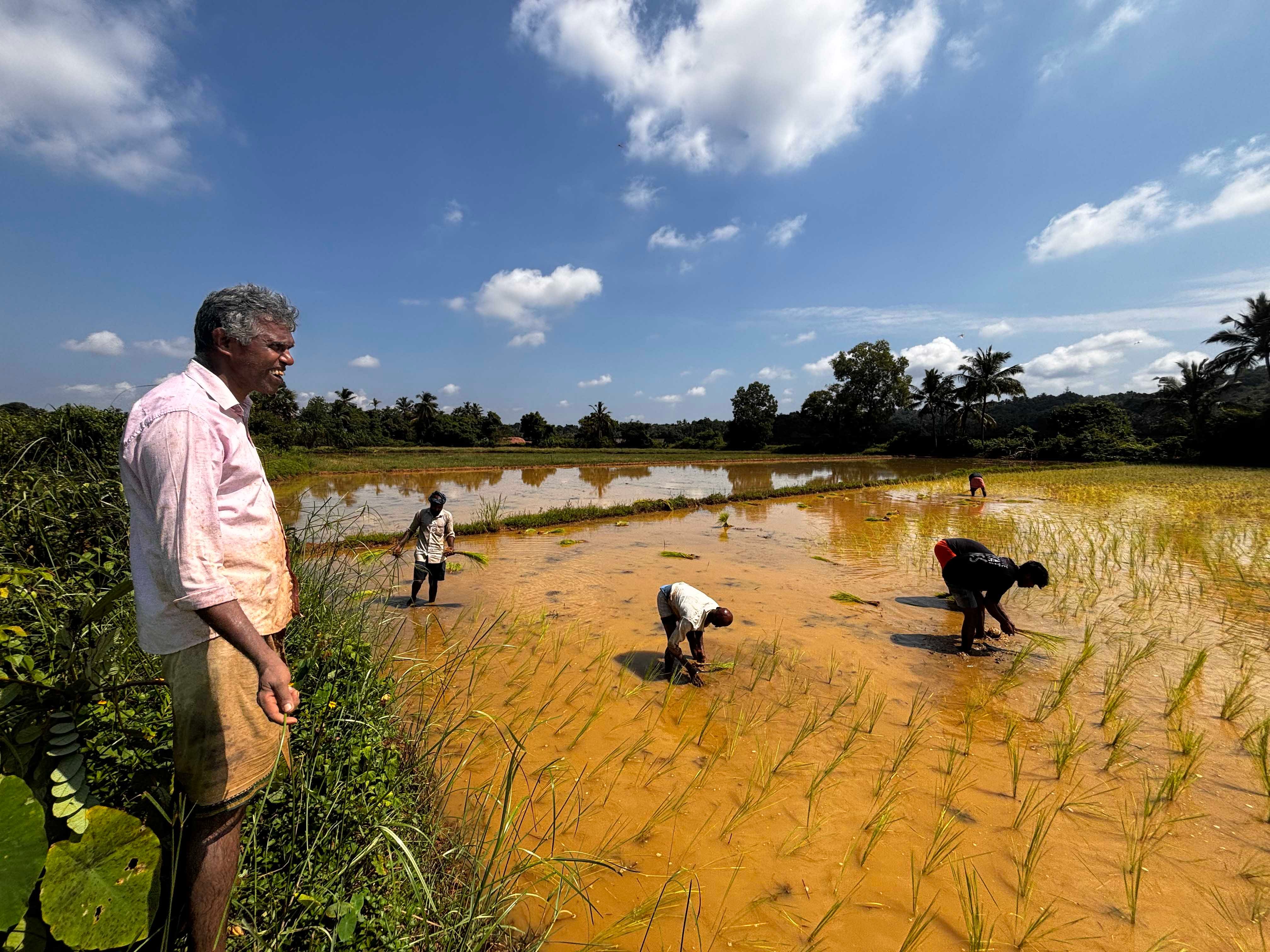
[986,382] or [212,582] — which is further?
[986,382]

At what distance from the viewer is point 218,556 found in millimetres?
1336

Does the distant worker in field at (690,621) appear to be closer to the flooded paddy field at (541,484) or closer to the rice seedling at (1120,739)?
the rice seedling at (1120,739)

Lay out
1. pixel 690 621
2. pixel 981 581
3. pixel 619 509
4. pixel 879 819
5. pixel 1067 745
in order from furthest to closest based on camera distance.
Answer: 1. pixel 619 509
2. pixel 981 581
3. pixel 690 621
4. pixel 1067 745
5. pixel 879 819

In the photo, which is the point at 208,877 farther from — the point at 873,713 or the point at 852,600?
the point at 852,600

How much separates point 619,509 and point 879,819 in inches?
450

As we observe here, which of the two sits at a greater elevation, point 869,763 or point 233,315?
point 233,315

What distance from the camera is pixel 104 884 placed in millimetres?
1231

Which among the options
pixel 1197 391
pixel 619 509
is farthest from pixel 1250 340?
pixel 619 509

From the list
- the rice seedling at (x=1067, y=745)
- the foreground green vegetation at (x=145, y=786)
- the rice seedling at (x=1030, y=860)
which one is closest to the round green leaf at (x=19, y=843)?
the foreground green vegetation at (x=145, y=786)

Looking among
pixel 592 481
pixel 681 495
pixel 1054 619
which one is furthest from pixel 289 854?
pixel 592 481

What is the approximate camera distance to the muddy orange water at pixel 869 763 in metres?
2.22

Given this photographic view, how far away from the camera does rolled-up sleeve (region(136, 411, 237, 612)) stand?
1.27 metres

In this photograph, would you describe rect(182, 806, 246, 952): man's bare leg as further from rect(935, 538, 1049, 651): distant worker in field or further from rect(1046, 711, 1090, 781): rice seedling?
rect(935, 538, 1049, 651): distant worker in field

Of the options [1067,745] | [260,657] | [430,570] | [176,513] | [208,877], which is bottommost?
[1067,745]
